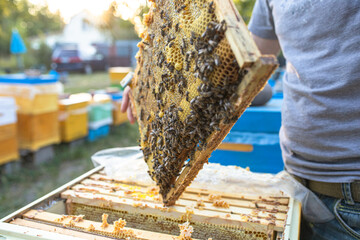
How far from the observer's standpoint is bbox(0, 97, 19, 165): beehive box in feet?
17.3

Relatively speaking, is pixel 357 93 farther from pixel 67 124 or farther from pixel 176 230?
pixel 67 124

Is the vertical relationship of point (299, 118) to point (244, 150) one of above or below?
above

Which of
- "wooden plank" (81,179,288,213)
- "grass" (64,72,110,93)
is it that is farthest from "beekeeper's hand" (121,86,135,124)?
"grass" (64,72,110,93)

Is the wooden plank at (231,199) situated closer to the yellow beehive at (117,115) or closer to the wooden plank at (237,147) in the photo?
the wooden plank at (237,147)

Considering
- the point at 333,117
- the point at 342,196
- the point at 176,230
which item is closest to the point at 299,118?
the point at 333,117

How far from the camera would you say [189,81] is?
1.42m

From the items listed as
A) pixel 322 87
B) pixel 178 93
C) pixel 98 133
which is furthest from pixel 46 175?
pixel 322 87

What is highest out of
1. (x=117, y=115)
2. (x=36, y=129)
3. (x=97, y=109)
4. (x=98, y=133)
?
(x=36, y=129)

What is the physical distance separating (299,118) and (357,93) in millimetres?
335

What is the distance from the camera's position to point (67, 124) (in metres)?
7.15

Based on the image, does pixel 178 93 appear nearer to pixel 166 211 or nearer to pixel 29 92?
pixel 166 211

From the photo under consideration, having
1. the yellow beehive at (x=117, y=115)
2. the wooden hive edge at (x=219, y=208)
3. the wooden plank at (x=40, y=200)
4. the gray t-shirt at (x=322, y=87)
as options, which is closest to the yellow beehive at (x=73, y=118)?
the yellow beehive at (x=117, y=115)

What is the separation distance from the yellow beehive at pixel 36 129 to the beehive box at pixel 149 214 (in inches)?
175

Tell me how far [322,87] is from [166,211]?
1098 millimetres
